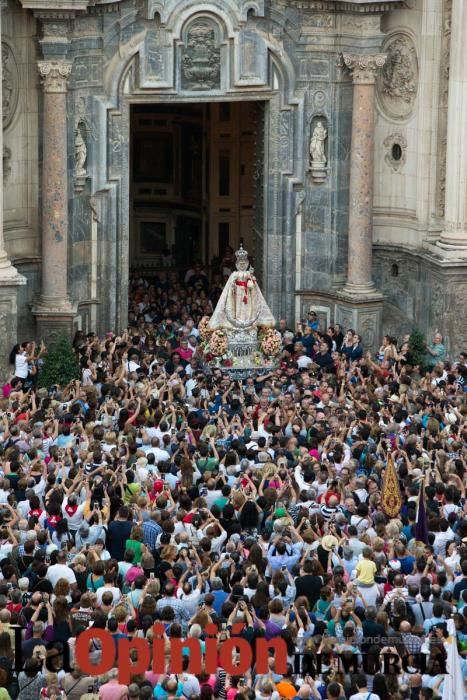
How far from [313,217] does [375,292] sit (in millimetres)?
2198

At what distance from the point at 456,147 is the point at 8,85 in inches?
367

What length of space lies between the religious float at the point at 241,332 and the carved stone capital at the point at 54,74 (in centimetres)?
499

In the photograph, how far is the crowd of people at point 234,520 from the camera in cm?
2400

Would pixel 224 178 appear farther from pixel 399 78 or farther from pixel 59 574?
pixel 59 574

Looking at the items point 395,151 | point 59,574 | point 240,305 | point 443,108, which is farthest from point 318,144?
point 59,574

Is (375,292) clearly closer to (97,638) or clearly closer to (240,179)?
(240,179)

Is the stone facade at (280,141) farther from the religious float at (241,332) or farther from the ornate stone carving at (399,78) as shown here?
→ the religious float at (241,332)

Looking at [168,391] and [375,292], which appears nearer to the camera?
[168,391]

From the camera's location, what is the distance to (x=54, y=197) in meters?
41.2

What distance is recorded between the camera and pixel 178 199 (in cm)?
5259

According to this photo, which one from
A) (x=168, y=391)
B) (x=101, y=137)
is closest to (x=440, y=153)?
(x=101, y=137)

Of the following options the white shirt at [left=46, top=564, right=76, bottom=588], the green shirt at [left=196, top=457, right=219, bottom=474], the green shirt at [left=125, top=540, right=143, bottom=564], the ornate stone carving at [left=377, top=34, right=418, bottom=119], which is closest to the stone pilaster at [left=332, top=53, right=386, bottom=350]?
the ornate stone carving at [left=377, top=34, right=418, bottom=119]

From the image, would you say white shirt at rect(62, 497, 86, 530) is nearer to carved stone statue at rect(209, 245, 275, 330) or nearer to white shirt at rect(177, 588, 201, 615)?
white shirt at rect(177, 588, 201, 615)

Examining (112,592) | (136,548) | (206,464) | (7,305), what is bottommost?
(112,592)
